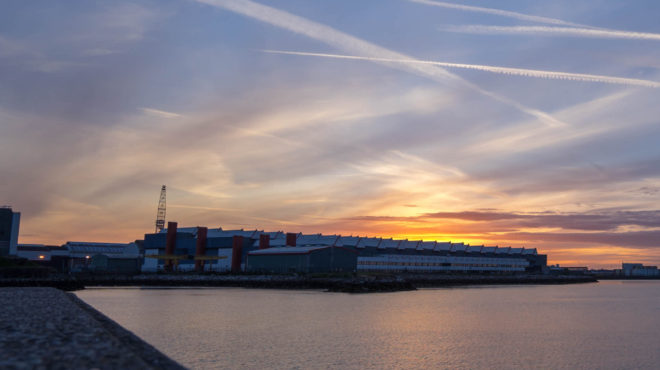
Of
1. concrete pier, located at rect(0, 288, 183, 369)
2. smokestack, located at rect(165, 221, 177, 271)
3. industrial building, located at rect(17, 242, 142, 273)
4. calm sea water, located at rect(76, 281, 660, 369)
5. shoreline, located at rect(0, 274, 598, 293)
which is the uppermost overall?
smokestack, located at rect(165, 221, 177, 271)

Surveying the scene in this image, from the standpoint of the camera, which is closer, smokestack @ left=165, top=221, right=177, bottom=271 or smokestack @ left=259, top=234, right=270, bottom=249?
smokestack @ left=259, top=234, right=270, bottom=249

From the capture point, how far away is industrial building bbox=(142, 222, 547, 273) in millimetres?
110838

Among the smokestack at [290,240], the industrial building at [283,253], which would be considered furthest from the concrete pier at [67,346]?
the smokestack at [290,240]

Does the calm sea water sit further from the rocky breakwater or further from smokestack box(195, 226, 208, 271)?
smokestack box(195, 226, 208, 271)

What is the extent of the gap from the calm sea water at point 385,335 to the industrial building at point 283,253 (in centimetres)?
5066

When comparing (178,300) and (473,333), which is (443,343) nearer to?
(473,333)

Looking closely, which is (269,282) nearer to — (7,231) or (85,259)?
(7,231)

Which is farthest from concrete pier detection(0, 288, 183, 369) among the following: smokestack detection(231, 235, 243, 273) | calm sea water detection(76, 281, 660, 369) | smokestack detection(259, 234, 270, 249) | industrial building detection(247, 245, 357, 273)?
smokestack detection(259, 234, 270, 249)

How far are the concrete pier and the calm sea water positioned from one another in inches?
204

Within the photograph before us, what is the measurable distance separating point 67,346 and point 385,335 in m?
23.3

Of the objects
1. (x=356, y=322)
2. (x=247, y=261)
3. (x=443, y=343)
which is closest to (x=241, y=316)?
(x=356, y=322)

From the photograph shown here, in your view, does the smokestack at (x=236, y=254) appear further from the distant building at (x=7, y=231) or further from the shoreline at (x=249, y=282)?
the distant building at (x=7, y=231)

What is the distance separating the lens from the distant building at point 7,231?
112312 millimetres

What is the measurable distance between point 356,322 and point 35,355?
99.3 feet
